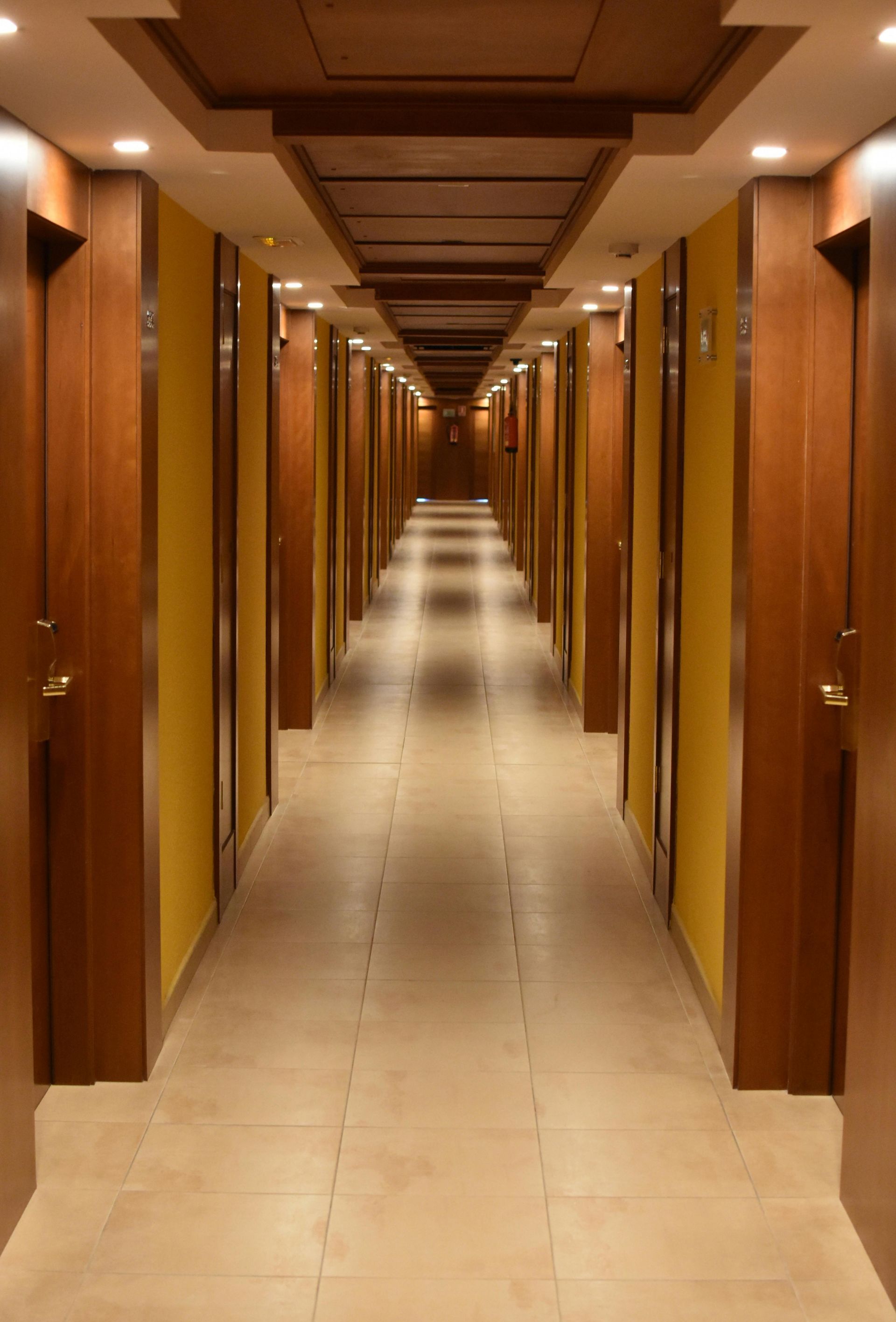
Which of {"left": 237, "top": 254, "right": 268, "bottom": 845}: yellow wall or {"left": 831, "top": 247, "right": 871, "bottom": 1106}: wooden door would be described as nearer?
{"left": 831, "top": 247, "right": 871, "bottom": 1106}: wooden door

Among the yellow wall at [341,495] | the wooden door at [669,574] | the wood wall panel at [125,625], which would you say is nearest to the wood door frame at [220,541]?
the wood wall panel at [125,625]

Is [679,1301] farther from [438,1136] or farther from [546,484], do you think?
[546,484]

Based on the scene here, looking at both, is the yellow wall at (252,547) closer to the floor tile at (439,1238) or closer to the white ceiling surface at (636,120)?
the white ceiling surface at (636,120)

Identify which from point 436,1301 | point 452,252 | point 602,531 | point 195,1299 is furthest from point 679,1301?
point 602,531

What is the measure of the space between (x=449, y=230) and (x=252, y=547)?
74.4 inches

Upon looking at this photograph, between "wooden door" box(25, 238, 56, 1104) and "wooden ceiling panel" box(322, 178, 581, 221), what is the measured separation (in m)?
1.83

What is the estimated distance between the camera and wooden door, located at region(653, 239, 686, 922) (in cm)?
555

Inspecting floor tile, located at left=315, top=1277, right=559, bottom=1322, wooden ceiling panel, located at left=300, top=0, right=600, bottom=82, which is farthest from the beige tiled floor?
wooden ceiling panel, located at left=300, top=0, right=600, bottom=82

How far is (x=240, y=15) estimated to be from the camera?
341 cm

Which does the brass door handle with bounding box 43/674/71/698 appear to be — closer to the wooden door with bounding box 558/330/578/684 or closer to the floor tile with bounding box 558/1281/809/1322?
the floor tile with bounding box 558/1281/809/1322

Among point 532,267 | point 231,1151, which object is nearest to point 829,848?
point 231,1151

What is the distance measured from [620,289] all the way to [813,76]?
15.5 feet

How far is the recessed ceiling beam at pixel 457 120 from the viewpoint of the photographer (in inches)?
164

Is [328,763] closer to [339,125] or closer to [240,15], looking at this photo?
[339,125]
